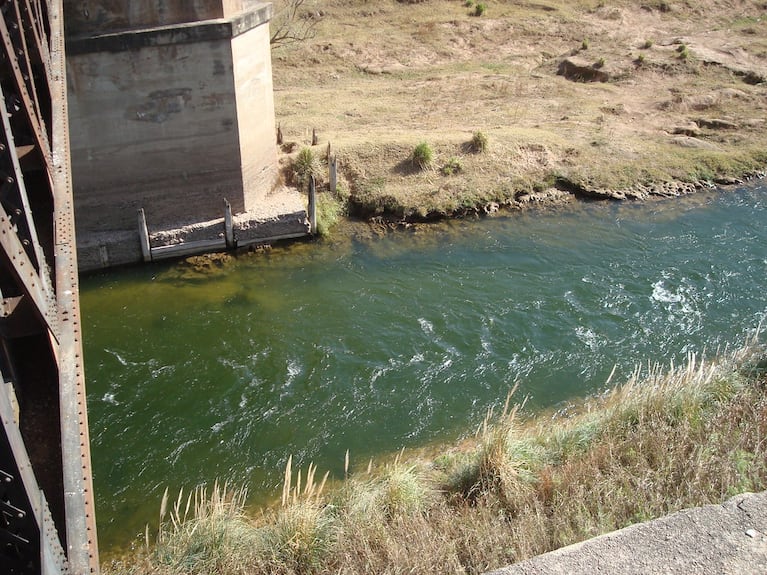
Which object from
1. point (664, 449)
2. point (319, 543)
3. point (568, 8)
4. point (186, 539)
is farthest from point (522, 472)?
point (568, 8)

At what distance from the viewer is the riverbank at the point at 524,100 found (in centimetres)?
2020

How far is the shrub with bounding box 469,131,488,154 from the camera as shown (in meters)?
20.6

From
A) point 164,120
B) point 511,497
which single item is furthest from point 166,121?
point 511,497

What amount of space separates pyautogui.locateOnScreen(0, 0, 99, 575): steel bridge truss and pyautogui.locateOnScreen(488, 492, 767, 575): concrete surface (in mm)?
3297

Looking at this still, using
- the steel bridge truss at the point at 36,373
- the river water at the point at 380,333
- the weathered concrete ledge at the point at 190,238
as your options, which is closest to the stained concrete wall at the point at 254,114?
the weathered concrete ledge at the point at 190,238

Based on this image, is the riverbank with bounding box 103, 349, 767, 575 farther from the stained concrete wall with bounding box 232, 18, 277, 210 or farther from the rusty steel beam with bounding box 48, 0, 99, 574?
the stained concrete wall with bounding box 232, 18, 277, 210

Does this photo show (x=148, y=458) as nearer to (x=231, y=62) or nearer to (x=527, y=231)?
(x=231, y=62)

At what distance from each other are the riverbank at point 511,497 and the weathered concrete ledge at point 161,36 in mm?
10462

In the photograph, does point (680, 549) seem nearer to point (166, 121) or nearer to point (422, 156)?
point (166, 121)

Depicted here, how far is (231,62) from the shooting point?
1680cm

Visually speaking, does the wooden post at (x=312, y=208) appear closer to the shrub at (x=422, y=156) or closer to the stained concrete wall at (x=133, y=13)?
the shrub at (x=422, y=156)

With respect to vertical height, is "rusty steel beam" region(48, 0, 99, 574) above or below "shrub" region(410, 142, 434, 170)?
above

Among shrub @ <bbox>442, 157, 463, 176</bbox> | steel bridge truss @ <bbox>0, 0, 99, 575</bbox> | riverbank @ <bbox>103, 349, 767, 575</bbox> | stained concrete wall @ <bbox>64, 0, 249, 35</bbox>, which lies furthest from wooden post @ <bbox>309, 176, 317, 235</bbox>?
steel bridge truss @ <bbox>0, 0, 99, 575</bbox>

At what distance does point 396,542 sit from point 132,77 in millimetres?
12559
